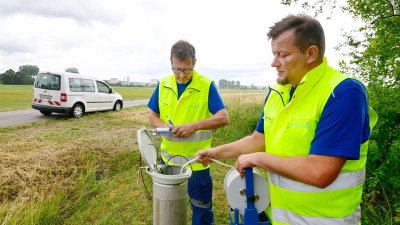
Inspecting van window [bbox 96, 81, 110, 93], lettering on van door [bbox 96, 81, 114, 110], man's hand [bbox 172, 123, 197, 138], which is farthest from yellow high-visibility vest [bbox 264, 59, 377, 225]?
van window [bbox 96, 81, 110, 93]

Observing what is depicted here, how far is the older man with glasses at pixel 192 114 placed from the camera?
2443 mm

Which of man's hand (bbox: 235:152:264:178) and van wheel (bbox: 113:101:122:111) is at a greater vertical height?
man's hand (bbox: 235:152:264:178)

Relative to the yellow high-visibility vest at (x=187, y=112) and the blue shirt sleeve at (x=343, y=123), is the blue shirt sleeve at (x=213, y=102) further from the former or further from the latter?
the blue shirt sleeve at (x=343, y=123)

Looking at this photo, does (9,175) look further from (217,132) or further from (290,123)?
(217,132)

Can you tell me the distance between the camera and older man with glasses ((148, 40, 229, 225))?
244cm

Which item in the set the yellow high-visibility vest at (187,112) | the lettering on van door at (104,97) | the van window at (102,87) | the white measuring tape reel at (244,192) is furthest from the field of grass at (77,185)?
the van window at (102,87)

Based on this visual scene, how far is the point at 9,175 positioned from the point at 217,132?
198 inches

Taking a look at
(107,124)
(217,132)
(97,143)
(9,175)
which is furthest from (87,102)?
(9,175)

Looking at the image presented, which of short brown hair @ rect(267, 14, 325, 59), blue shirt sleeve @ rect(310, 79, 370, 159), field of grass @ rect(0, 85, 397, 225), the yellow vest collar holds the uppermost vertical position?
short brown hair @ rect(267, 14, 325, 59)

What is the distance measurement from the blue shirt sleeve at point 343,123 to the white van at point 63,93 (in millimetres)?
10782

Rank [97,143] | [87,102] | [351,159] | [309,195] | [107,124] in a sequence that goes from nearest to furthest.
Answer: [351,159], [309,195], [97,143], [107,124], [87,102]

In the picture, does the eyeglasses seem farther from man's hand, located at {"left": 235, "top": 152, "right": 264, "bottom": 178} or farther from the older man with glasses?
man's hand, located at {"left": 235, "top": 152, "right": 264, "bottom": 178}

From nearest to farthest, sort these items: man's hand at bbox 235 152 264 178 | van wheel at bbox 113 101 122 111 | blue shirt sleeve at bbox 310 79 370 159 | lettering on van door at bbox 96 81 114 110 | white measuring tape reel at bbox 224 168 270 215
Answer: blue shirt sleeve at bbox 310 79 370 159
man's hand at bbox 235 152 264 178
white measuring tape reel at bbox 224 168 270 215
lettering on van door at bbox 96 81 114 110
van wheel at bbox 113 101 122 111

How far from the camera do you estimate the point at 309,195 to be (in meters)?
1.23
